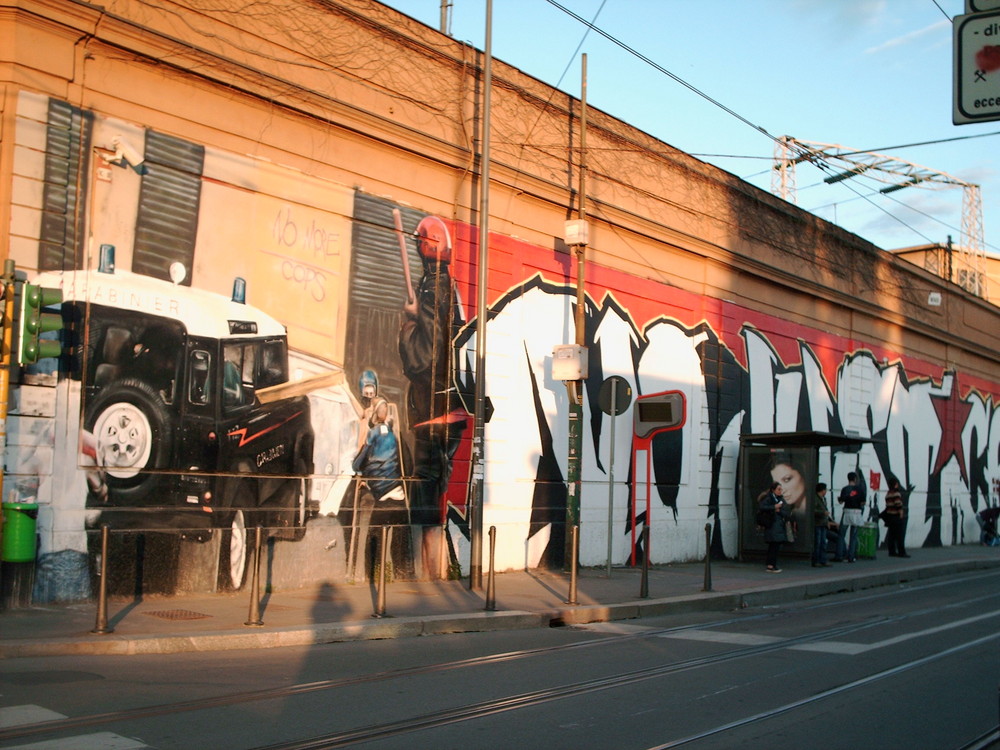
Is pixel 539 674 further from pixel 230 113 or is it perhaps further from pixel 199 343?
pixel 230 113

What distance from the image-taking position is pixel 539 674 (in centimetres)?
926

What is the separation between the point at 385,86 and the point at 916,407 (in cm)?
2286

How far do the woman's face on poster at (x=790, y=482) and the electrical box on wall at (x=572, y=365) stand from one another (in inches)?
285

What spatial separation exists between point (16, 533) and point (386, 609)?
419 cm

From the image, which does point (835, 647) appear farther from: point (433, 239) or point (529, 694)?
point (433, 239)

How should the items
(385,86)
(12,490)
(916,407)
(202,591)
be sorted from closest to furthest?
1. (12,490)
2. (202,591)
3. (385,86)
4. (916,407)

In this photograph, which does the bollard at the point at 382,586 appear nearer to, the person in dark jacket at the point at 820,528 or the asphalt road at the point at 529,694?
the asphalt road at the point at 529,694

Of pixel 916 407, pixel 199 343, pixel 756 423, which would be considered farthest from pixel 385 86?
pixel 916 407

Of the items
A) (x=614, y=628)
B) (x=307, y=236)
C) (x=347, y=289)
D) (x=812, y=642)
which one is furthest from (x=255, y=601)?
(x=812, y=642)

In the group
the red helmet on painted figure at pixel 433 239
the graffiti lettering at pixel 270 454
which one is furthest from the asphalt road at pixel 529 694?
the red helmet on painted figure at pixel 433 239

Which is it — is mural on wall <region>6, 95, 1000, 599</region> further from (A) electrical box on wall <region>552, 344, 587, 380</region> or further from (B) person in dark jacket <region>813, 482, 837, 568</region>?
(A) electrical box on wall <region>552, 344, 587, 380</region>

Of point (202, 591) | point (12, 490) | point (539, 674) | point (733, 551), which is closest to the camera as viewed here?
point (539, 674)

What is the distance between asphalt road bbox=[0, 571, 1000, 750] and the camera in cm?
689

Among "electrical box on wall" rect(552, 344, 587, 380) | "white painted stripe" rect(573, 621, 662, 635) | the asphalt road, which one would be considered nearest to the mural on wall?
"electrical box on wall" rect(552, 344, 587, 380)
